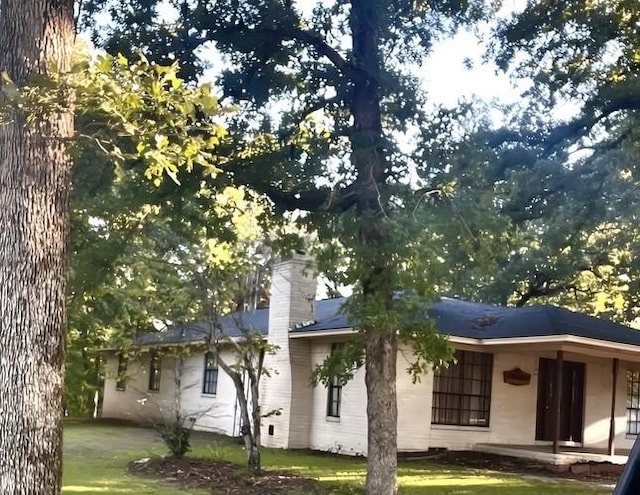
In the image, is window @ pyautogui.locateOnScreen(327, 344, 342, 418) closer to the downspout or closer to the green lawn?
the green lawn

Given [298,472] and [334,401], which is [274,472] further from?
[334,401]

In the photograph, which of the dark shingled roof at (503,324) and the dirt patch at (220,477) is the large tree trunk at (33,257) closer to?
the dirt patch at (220,477)

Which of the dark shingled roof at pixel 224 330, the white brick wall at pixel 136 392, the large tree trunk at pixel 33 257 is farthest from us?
the white brick wall at pixel 136 392

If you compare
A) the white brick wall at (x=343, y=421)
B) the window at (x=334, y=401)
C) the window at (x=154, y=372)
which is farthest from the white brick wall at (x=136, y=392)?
the window at (x=334, y=401)

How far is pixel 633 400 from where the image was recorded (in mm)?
21062

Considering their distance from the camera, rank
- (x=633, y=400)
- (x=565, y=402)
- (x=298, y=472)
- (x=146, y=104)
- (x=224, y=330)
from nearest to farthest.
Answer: (x=146, y=104) → (x=298, y=472) → (x=565, y=402) → (x=224, y=330) → (x=633, y=400)

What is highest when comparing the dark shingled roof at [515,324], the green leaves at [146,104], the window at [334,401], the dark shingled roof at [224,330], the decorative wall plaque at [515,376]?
the green leaves at [146,104]

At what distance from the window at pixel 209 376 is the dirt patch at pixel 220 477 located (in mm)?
9282

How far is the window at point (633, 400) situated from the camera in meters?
20.8

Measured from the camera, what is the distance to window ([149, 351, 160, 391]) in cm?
2847

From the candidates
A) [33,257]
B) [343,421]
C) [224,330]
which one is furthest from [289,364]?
[33,257]

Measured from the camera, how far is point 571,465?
1634 cm

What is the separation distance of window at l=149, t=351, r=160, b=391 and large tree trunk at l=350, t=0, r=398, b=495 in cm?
1826

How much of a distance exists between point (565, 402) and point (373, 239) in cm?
1153
